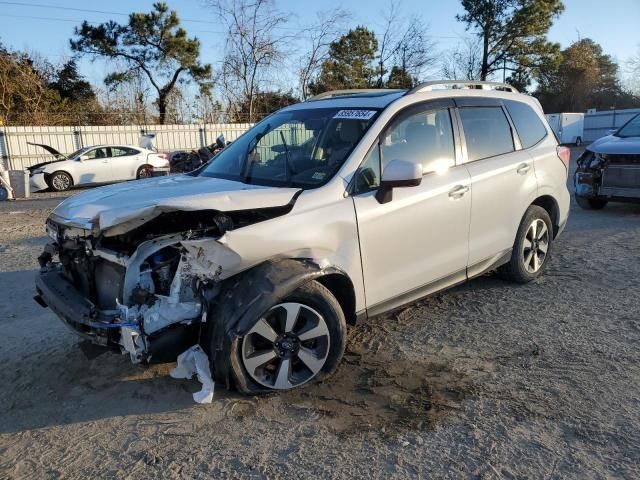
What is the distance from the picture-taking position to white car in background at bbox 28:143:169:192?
16.2 m

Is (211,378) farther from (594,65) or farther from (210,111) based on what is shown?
(594,65)

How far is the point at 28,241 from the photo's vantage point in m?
8.05

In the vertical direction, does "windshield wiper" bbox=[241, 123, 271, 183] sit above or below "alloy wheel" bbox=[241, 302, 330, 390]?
above

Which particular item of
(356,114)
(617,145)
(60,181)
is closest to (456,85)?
(356,114)

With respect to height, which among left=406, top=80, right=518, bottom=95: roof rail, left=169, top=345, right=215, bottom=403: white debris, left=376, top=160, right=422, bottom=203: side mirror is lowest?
left=169, top=345, right=215, bottom=403: white debris

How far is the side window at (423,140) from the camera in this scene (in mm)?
3869

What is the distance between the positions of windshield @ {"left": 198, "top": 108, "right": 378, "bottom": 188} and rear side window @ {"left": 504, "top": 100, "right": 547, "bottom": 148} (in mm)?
1907

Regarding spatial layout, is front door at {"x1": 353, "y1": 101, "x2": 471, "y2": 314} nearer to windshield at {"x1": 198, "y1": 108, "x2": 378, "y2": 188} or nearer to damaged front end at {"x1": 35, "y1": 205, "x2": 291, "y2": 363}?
windshield at {"x1": 198, "y1": 108, "x2": 378, "y2": 188}

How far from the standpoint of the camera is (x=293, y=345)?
10.7 feet

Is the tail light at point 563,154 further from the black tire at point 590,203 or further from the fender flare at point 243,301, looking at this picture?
the black tire at point 590,203

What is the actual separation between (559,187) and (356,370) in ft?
10.6

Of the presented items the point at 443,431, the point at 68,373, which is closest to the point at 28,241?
the point at 68,373

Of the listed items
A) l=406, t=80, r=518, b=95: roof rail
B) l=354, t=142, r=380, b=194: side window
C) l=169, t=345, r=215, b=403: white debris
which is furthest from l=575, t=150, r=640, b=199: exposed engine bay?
l=169, t=345, r=215, b=403: white debris

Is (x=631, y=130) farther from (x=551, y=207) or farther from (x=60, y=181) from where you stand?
(x=60, y=181)
